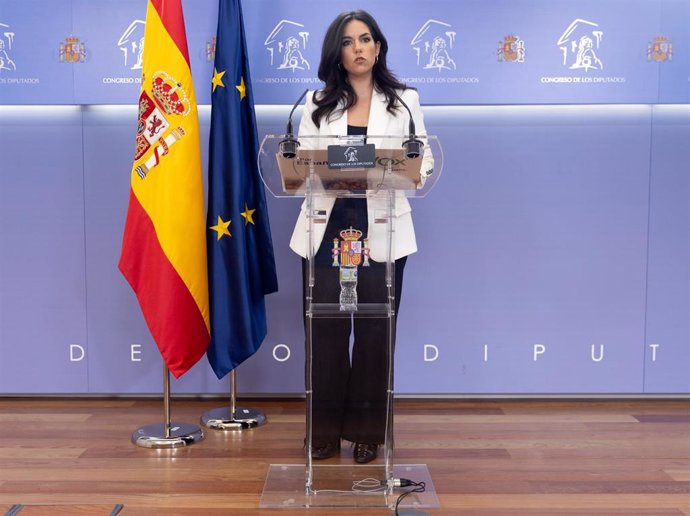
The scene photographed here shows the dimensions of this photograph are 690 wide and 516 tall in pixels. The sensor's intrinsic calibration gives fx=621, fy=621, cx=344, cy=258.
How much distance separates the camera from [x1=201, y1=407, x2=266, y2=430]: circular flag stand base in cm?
296

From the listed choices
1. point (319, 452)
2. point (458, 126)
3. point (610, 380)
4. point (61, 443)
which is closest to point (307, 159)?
point (319, 452)

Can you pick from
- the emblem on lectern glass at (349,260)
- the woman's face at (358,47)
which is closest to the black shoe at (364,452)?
the emblem on lectern glass at (349,260)

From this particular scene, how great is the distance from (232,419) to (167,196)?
1.12 metres

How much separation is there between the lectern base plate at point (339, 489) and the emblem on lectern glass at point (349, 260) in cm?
66

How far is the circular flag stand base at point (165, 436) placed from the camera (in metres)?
2.72

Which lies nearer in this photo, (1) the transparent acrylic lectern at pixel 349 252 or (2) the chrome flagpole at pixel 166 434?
(1) the transparent acrylic lectern at pixel 349 252

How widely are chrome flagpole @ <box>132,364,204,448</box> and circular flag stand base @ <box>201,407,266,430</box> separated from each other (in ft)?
0.32

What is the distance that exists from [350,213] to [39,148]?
6.80 ft

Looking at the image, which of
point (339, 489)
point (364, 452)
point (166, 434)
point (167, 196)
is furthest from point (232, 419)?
point (167, 196)

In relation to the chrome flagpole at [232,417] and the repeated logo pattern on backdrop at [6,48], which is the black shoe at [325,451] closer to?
the chrome flagpole at [232,417]

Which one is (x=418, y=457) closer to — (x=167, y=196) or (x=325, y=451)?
(x=325, y=451)

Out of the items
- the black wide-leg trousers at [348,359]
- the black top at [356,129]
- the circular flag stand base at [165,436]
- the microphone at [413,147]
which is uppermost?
the black top at [356,129]

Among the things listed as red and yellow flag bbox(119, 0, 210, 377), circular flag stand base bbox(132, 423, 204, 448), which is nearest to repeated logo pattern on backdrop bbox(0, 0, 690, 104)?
red and yellow flag bbox(119, 0, 210, 377)

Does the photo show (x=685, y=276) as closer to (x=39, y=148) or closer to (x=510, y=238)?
(x=510, y=238)
